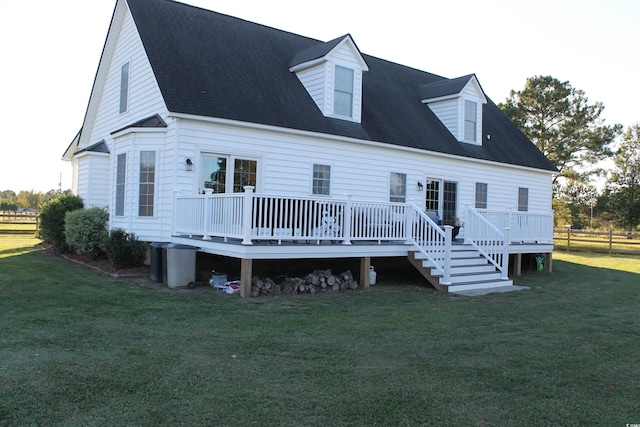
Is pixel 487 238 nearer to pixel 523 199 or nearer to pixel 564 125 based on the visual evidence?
pixel 523 199

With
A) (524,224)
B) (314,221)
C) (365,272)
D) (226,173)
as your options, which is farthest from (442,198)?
(314,221)

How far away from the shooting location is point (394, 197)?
15250mm

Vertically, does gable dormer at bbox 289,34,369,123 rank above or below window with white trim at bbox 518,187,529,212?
above

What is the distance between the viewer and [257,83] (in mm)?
13406

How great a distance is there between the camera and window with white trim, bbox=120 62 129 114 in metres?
14.0

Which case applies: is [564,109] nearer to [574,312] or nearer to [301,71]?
[301,71]

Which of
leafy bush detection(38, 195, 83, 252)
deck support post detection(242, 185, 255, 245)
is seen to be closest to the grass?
deck support post detection(242, 185, 255, 245)

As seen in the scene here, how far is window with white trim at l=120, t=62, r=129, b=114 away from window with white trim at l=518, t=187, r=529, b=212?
14004 millimetres

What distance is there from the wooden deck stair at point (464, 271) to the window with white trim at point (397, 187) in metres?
3.06

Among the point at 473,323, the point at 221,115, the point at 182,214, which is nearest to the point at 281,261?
the point at 182,214

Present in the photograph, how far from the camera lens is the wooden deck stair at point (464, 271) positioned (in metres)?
11.2

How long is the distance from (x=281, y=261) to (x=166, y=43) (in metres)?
6.23

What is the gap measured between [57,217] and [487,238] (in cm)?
1218

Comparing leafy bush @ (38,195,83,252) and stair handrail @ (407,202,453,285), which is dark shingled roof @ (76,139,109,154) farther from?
stair handrail @ (407,202,453,285)
